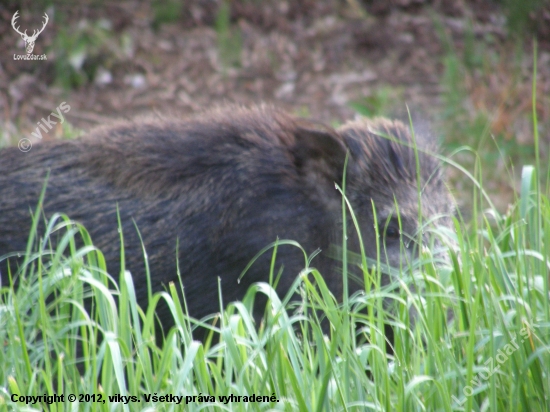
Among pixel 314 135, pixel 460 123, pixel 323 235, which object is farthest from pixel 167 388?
pixel 460 123

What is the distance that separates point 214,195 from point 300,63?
4.56m

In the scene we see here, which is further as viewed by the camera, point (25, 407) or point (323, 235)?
point (323, 235)

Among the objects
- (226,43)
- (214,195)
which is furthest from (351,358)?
(226,43)

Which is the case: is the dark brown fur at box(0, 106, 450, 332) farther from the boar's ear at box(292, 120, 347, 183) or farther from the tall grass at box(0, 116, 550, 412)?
the tall grass at box(0, 116, 550, 412)

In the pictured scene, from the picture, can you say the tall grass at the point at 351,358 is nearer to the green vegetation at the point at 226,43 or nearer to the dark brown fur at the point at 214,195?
the dark brown fur at the point at 214,195

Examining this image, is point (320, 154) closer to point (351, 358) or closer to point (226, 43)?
point (351, 358)

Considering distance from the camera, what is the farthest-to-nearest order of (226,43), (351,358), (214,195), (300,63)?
1. (300,63)
2. (226,43)
3. (214,195)
4. (351,358)

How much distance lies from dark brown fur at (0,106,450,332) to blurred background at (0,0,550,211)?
2.49 metres

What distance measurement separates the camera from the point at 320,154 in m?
3.49

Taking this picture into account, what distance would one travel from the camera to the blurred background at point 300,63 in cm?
646

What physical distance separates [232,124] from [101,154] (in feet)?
2.24

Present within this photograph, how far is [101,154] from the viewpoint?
3557mm

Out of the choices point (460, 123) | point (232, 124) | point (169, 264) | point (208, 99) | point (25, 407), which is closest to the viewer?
point (25, 407)

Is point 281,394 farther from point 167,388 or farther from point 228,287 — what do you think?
point 228,287
